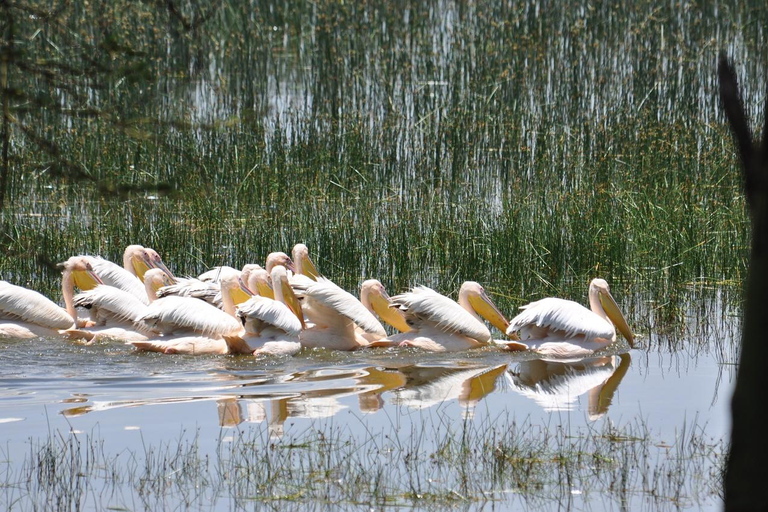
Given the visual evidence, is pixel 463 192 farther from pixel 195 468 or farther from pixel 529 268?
pixel 195 468

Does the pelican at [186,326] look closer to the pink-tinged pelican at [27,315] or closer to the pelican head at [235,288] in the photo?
the pelican head at [235,288]

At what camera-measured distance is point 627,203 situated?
405 inches

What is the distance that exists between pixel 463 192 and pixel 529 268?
2269mm

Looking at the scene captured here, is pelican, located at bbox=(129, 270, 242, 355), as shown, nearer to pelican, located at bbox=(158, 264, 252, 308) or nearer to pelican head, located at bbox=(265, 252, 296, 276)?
pelican, located at bbox=(158, 264, 252, 308)

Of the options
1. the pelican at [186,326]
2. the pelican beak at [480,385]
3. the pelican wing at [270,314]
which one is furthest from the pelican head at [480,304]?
the pelican at [186,326]

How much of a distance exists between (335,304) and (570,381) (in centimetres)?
163

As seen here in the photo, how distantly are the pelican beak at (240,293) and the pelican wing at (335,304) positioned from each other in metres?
0.36

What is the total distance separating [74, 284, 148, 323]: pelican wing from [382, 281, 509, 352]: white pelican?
5.74ft

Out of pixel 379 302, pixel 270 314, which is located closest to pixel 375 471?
pixel 270 314

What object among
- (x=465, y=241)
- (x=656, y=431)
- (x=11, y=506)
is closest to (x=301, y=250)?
(x=465, y=241)

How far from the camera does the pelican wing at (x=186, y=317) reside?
7227 mm

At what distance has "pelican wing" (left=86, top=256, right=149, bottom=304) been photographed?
27.5ft

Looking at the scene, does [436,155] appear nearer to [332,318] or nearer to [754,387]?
[332,318]

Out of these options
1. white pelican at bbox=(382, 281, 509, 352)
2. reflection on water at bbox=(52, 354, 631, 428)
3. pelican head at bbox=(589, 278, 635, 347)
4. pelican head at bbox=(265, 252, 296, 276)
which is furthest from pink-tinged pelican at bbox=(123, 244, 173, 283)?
pelican head at bbox=(589, 278, 635, 347)
